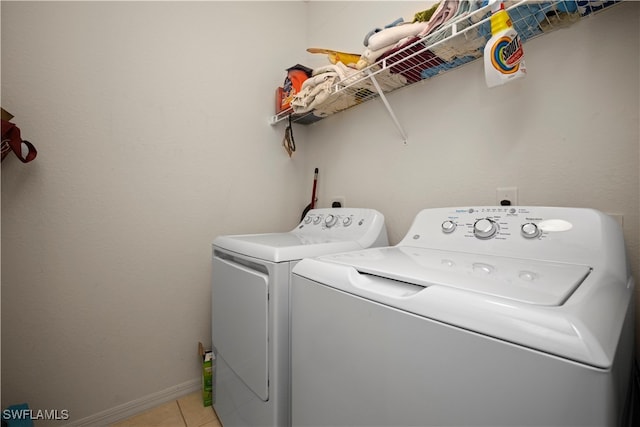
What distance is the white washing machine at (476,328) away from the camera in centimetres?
40

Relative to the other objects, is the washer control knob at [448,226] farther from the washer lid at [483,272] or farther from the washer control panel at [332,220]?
the washer control panel at [332,220]

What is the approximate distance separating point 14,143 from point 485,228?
176 cm

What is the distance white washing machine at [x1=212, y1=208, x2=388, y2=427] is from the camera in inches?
37.7

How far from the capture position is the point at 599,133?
898mm

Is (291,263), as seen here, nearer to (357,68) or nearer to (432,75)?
(357,68)

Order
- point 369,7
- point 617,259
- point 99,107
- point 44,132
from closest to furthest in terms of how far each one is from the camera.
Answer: point 617,259, point 44,132, point 99,107, point 369,7

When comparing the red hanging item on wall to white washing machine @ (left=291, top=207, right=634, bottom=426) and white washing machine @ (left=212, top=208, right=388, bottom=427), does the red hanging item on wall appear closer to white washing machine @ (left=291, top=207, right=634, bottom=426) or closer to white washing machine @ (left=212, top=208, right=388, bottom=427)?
white washing machine @ (left=212, top=208, right=388, bottom=427)

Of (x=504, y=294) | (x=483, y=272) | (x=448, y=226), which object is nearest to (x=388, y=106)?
(x=448, y=226)

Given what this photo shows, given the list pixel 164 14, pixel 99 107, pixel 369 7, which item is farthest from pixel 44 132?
pixel 369 7

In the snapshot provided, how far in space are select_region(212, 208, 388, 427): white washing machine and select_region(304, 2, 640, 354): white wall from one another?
0.31m

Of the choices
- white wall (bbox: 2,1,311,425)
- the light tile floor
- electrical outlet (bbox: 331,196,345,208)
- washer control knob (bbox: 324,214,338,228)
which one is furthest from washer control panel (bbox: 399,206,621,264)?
the light tile floor

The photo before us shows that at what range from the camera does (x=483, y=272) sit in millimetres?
650

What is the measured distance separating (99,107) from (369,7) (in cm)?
155

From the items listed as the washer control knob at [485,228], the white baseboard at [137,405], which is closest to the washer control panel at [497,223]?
the washer control knob at [485,228]
